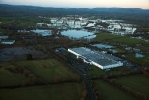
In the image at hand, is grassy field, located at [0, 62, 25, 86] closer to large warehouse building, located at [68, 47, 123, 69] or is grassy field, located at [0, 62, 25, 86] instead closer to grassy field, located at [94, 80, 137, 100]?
grassy field, located at [94, 80, 137, 100]

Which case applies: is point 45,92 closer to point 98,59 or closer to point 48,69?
point 48,69

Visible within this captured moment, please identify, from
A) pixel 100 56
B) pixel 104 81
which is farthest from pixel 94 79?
pixel 100 56

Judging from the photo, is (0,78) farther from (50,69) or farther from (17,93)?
(50,69)

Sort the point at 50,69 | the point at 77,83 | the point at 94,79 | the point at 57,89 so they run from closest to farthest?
the point at 57,89 → the point at 77,83 → the point at 94,79 → the point at 50,69

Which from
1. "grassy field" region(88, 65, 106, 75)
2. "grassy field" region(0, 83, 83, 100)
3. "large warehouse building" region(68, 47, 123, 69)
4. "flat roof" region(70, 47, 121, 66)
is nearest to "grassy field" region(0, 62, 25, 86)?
"grassy field" region(0, 83, 83, 100)

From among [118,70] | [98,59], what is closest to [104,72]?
[118,70]

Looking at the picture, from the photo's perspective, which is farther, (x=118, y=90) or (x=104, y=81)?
(x=104, y=81)

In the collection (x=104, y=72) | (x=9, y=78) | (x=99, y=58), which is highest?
(x=99, y=58)
